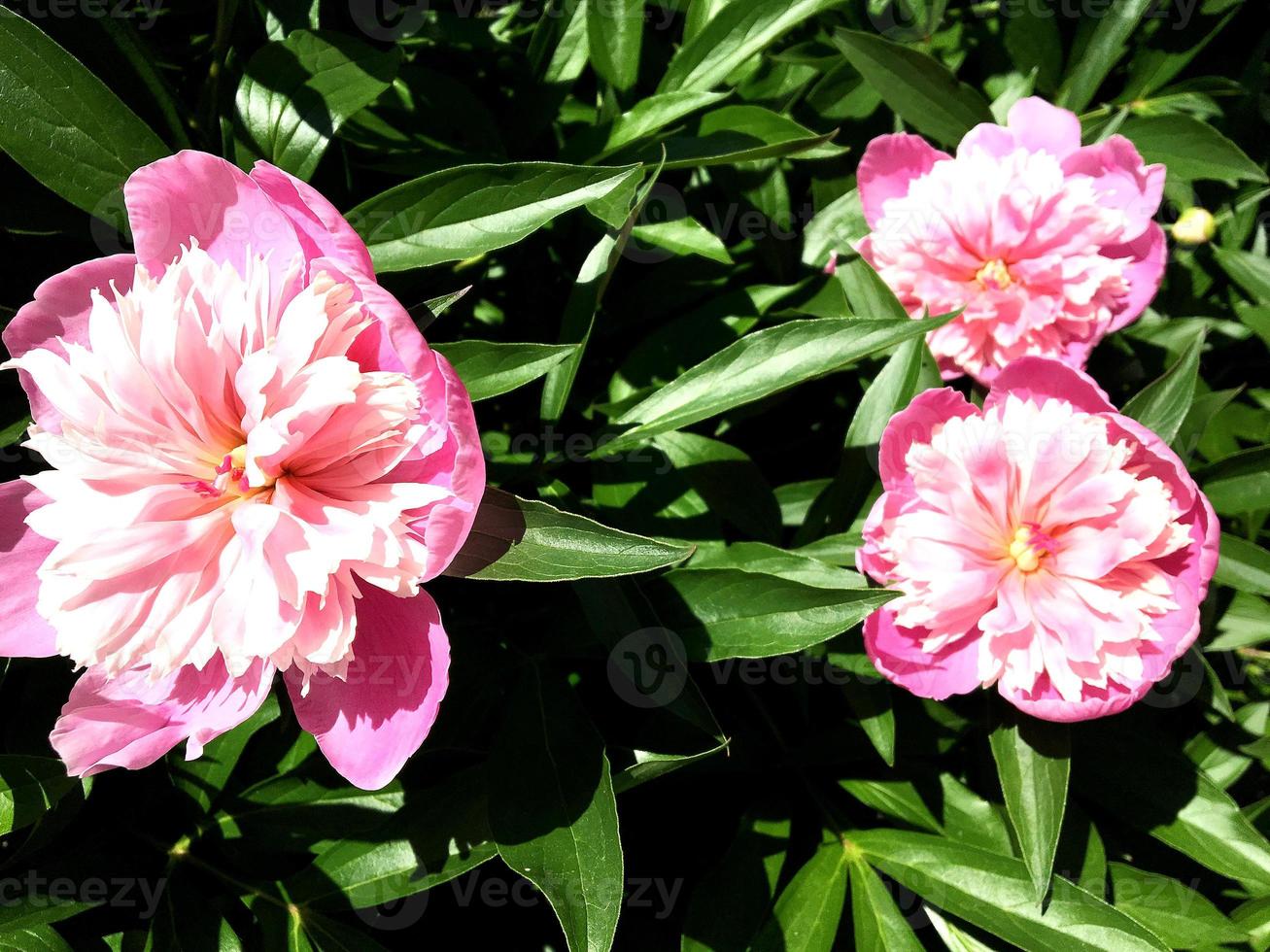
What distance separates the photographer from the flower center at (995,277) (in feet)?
4.28

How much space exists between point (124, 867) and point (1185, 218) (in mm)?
1755

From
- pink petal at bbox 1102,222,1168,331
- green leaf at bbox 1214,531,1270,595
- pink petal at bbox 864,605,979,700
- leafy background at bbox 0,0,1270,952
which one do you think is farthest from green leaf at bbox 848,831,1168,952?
pink petal at bbox 1102,222,1168,331

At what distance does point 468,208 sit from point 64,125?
389mm

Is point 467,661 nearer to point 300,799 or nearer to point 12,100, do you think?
point 300,799

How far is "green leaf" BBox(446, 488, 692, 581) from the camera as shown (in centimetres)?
81

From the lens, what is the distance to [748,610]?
3.40 feet

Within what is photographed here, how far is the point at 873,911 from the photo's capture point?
1.26 metres

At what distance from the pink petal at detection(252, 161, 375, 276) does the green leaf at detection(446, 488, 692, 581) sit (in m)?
0.24

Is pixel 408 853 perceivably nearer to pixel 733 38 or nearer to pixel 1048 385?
pixel 1048 385

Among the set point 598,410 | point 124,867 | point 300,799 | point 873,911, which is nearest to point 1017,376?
point 598,410

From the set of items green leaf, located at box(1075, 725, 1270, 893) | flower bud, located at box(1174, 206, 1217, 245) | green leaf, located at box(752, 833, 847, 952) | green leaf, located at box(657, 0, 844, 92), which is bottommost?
green leaf, located at box(752, 833, 847, 952)

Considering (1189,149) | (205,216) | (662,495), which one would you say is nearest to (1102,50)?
(1189,149)

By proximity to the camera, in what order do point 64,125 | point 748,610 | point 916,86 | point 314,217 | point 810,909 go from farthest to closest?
point 916,86 → point 810,909 → point 748,610 → point 64,125 → point 314,217

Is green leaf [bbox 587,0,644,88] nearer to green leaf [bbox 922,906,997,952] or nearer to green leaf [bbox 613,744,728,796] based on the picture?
green leaf [bbox 613,744,728,796]
